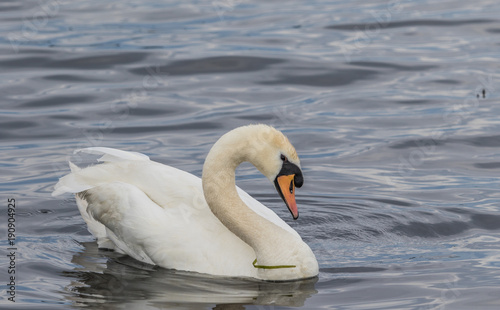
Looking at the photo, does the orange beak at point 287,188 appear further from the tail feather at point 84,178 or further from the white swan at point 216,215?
the tail feather at point 84,178

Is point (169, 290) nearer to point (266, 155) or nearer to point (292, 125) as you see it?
point (266, 155)

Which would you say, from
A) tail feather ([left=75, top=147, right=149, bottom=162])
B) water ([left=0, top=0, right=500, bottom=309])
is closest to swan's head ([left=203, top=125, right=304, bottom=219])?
water ([left=0, top=0, right=500, bottom=309])

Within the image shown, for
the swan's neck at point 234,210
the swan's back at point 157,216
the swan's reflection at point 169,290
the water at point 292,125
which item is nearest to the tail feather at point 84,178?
the swan's back at point 157,216

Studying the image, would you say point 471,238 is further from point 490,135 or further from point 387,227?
point 490,135

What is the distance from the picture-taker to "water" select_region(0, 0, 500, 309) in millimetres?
7820

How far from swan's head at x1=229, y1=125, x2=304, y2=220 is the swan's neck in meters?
0.10

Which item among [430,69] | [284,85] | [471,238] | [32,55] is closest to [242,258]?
[471,238]

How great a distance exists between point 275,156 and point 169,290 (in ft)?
4.35

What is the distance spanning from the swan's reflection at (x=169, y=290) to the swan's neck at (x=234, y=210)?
0.29m

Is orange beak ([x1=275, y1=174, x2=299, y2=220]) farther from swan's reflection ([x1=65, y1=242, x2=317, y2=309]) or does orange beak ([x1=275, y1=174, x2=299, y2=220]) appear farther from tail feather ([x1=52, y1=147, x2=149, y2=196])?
tail feather ([x1=52, y1=147, x2=149, y2=196])

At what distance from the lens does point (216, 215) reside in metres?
8.05

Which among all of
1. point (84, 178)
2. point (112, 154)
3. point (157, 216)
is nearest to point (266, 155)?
point (157, 216)

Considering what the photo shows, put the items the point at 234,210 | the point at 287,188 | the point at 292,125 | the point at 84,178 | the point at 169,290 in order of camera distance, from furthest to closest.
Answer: the point at 292,125 → the point at 84,178 → the point at 234,210 → the point at 287,188 → the point at 169,290

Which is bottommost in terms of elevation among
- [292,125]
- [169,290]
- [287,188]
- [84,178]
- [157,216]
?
[292,125]
